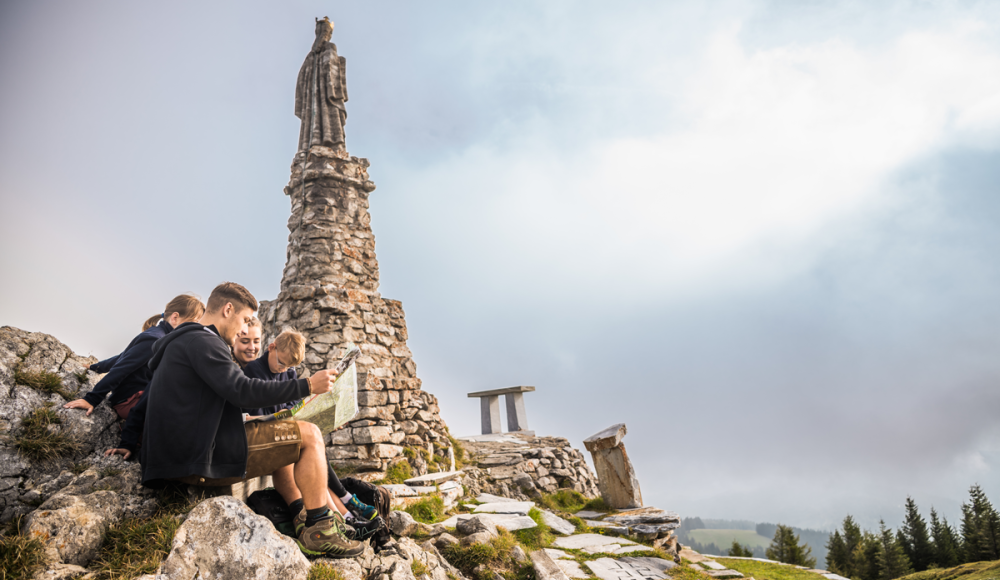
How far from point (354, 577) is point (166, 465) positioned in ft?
4.31

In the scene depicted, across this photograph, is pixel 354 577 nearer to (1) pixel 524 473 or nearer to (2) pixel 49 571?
(2) pixel 49 571

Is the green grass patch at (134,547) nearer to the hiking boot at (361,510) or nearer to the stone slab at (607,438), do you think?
the hiking boot at (361,510)

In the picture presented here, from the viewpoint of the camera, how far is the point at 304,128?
9734 mm

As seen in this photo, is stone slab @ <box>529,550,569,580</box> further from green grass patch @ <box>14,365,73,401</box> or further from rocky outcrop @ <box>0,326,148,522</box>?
green grass patch @ <box>14,365,73,401</box>

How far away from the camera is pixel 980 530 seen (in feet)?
34.7

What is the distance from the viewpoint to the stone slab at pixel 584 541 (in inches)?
239

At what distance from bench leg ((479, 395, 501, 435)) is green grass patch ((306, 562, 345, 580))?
9.95 m

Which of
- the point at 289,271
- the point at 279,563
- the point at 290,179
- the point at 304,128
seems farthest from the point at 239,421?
the point at 304,128

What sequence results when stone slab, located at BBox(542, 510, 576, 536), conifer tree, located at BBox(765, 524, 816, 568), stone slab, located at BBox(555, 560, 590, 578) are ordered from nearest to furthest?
1. stone slab, located at BBox(555, 560, 590, 578)
2. stone slab, located at BBox(542, 510, 576, 536)
3. conifer tree, located at BBox(765, 524, 816, 568)

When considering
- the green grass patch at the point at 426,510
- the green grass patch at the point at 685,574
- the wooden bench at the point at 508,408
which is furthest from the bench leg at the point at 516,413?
the green grass patch at the point at 685,574

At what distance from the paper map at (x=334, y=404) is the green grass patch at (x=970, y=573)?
7.95 meters

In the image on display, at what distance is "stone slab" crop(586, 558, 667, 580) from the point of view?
206 inches

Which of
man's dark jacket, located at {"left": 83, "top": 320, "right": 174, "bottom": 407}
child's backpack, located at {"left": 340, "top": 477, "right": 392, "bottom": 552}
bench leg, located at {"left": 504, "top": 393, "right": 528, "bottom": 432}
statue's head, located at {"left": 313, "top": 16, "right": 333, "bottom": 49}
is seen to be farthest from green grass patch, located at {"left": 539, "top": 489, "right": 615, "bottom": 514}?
statue's head, located at {"left": 313, "top": 16, "right": 333, "bottom": 49}

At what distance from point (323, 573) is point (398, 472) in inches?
174
